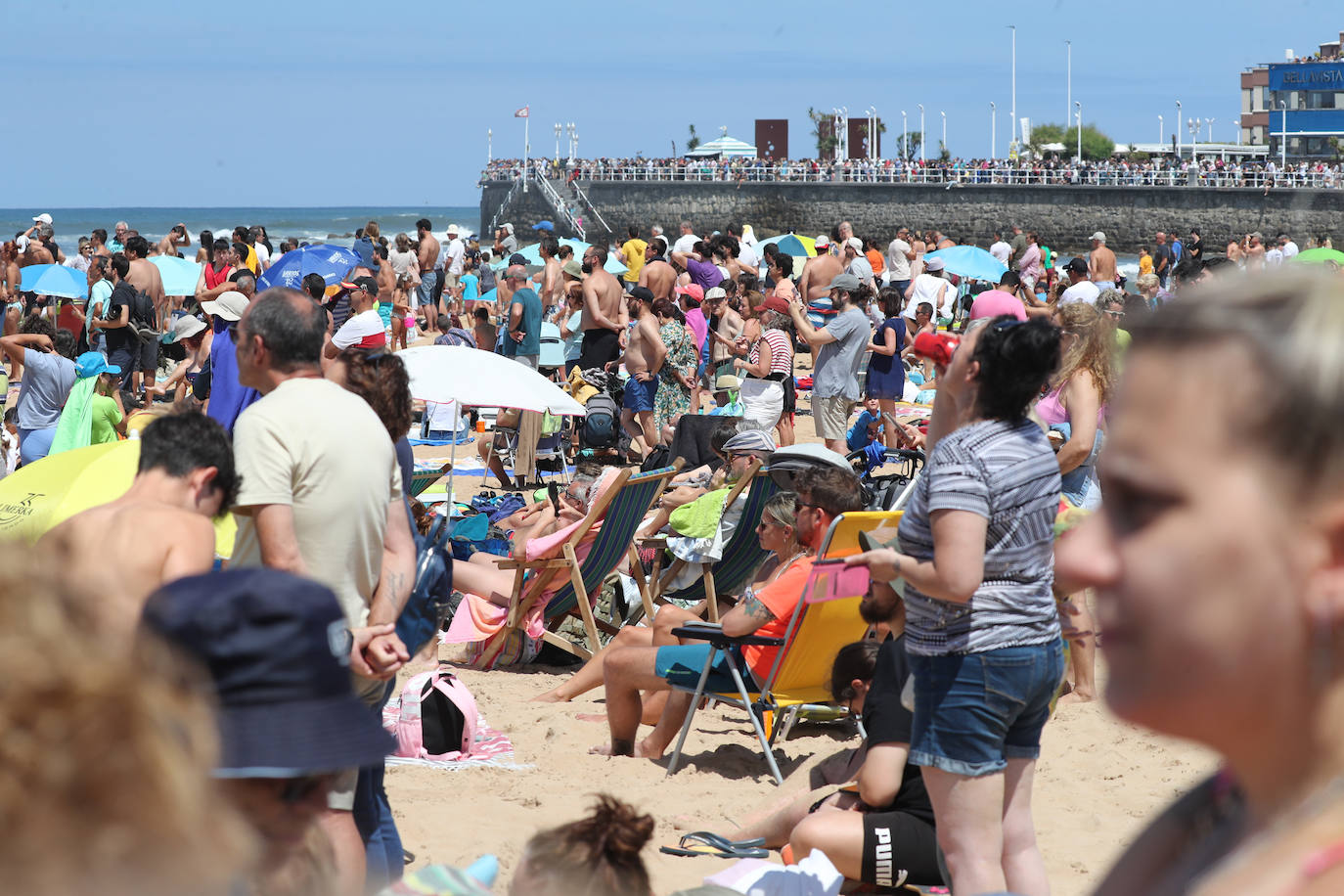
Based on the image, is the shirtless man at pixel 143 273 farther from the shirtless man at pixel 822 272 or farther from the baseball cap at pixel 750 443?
the baseball cap at pixel 750 443

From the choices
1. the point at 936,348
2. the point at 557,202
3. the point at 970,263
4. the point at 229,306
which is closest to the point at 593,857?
the point at 936,348

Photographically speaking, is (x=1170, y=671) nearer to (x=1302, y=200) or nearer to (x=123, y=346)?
(x=123, y=346)

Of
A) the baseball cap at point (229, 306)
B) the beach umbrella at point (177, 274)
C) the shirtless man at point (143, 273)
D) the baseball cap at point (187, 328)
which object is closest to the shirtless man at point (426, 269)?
the beach umbrella at point (177, 274)

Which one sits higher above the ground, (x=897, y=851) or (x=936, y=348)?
(x=936, y=348)

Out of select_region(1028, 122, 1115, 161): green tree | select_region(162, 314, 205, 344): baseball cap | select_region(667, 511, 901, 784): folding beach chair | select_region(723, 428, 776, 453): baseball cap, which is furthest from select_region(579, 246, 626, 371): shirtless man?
select_region(1028, 122, 1115, 161): green tree

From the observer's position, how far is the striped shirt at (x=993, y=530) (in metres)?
2.67

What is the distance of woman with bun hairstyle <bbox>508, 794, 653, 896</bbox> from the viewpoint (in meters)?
2.30

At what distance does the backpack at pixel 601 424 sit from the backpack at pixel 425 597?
6.46 m

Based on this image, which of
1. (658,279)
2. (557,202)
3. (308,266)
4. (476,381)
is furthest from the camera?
(557,202)

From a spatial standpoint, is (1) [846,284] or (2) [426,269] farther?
(2) [426,269]

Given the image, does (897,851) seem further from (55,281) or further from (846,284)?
(55,281)

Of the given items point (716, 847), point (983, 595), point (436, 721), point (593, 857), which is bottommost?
point (716, 847)

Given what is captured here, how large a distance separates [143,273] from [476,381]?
23.4 ft

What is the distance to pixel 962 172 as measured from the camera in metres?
43.3
